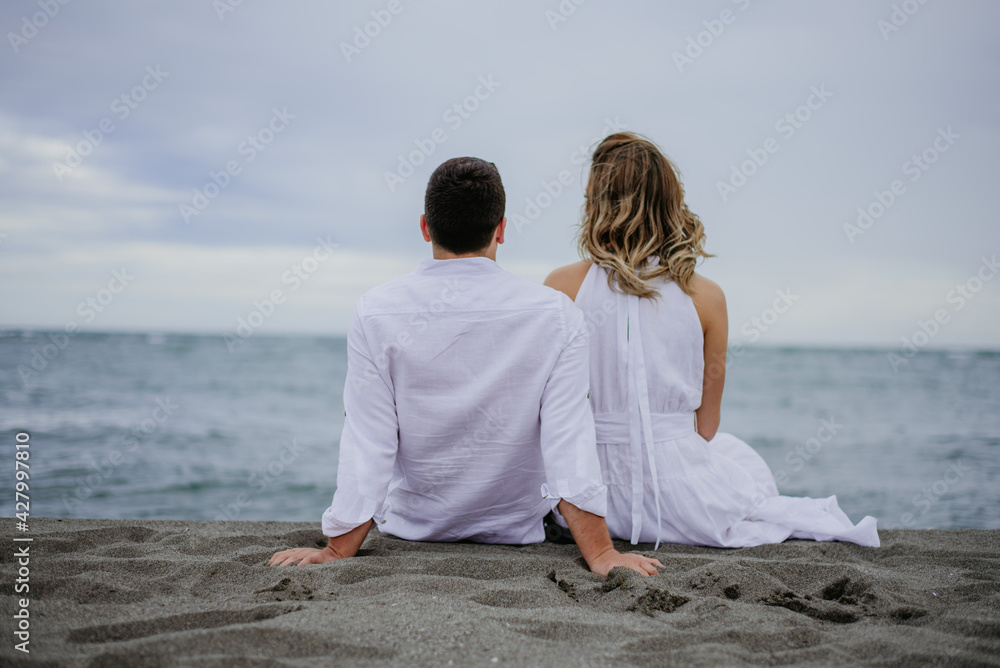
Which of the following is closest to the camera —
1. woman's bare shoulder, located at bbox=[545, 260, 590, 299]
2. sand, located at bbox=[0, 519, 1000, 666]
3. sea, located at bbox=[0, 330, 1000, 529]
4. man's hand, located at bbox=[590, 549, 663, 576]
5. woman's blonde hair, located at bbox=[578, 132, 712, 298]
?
sand, located at bbox=[0, 519, 1000, 666]

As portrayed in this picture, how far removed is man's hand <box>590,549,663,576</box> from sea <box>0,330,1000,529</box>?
256cm

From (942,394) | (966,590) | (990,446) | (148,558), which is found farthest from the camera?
(942,394)

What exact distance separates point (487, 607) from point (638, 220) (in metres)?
1.74

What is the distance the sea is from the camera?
648 centimetres

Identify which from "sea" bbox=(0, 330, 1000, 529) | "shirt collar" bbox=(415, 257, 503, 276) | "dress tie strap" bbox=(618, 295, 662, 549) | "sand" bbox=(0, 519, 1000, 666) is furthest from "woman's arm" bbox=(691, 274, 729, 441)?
"sea" bbox=(0, 330, 1000, 529)

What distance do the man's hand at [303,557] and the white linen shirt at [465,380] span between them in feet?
0.29

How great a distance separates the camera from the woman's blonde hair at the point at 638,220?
294 cm

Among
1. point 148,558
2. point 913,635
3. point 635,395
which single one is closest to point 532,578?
point 635,395

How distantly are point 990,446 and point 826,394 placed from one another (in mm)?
7878

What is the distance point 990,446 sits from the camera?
9.46 meters

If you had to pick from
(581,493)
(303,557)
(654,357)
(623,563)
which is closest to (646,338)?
(654,357)

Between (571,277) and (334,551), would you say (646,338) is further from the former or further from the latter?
(334,551)

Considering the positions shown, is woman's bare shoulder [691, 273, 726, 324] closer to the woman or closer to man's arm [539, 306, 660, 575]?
the woman

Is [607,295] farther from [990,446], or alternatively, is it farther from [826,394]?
[826,394]
